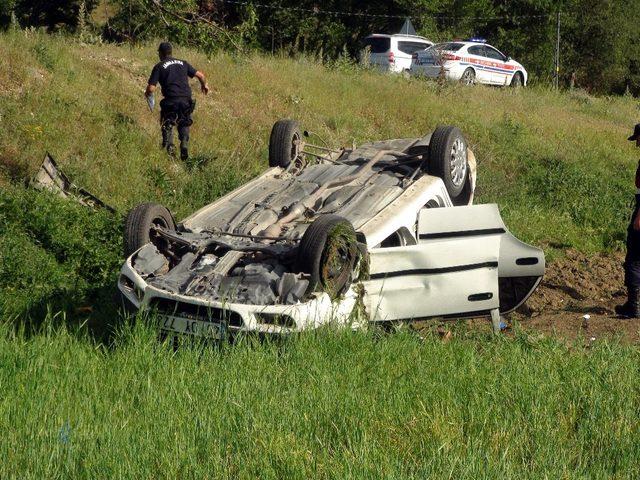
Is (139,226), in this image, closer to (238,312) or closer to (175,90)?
(238,312)

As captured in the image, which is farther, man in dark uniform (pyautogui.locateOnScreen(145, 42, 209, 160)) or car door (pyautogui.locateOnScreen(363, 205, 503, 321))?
man in dark uniform (pyautogui.locateOnScreen(145, 42, 209, 160))

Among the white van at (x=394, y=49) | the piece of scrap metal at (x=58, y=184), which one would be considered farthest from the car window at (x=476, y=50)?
the piece of scrap metal at (x=58, y=184)

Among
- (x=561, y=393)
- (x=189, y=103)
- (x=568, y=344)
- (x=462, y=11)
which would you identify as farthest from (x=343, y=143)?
(x=462, y=11)

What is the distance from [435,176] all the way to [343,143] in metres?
7.19

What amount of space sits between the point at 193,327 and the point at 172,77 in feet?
21.8

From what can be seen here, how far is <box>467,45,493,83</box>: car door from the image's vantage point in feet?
87.8

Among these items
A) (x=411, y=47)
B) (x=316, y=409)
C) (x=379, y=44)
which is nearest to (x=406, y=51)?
(x=411, y=47)

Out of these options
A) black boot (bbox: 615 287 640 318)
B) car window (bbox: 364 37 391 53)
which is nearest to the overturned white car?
black boot (bbox: 615 287 640 318)

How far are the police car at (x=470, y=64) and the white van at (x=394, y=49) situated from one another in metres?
0.69

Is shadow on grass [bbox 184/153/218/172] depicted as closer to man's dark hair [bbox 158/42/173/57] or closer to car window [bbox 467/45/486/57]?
man's dark hair [bbox 158/42/173/57]

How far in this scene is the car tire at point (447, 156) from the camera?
8.46m

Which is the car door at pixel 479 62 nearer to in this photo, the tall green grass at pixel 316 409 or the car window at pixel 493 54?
the car window at pixel 493 54

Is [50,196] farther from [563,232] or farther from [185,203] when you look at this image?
[563,232]

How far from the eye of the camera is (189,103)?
41.0ft
